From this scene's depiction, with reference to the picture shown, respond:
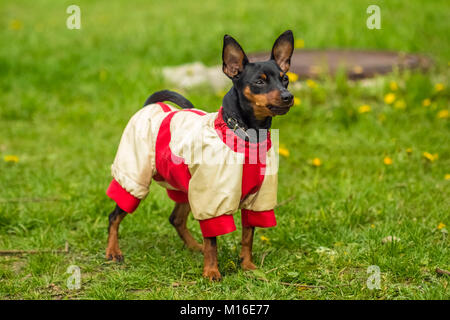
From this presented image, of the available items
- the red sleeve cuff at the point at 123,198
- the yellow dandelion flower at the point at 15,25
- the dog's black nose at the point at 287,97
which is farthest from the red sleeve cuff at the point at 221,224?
the yellow dandelion flower at the point at 15,25

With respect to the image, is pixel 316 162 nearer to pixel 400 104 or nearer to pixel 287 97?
pixel 400 104

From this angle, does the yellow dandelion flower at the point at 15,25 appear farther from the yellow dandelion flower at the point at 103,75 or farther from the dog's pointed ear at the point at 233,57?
the dog's pointed ear at the point at 233,57

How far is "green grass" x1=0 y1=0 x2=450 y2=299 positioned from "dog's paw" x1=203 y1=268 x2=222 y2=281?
0.05 metres

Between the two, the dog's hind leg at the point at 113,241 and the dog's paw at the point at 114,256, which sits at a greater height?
the dog's hind leg at the point at 113,241

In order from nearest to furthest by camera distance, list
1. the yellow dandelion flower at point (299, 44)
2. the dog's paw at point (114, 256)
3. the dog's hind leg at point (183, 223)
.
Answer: the dog's paw at point (114, 256) → the dog's hind leg at point (183, 223) → the yellow dandelion flower at point (299, 44)

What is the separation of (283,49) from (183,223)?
1.34 m

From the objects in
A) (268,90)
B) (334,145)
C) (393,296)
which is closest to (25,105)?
(334,145)

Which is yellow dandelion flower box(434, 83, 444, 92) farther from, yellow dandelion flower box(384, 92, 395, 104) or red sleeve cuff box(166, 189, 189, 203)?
red sleeve cuff box(166, 189, 189, 203)

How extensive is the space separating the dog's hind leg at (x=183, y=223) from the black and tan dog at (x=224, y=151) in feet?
1.05

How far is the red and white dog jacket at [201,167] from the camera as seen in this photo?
3.10 m

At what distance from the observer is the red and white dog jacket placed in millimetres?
3100

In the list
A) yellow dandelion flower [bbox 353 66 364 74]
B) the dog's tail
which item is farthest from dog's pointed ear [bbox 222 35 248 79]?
yellow dandelion flower [bbox 353 66 364 74]
